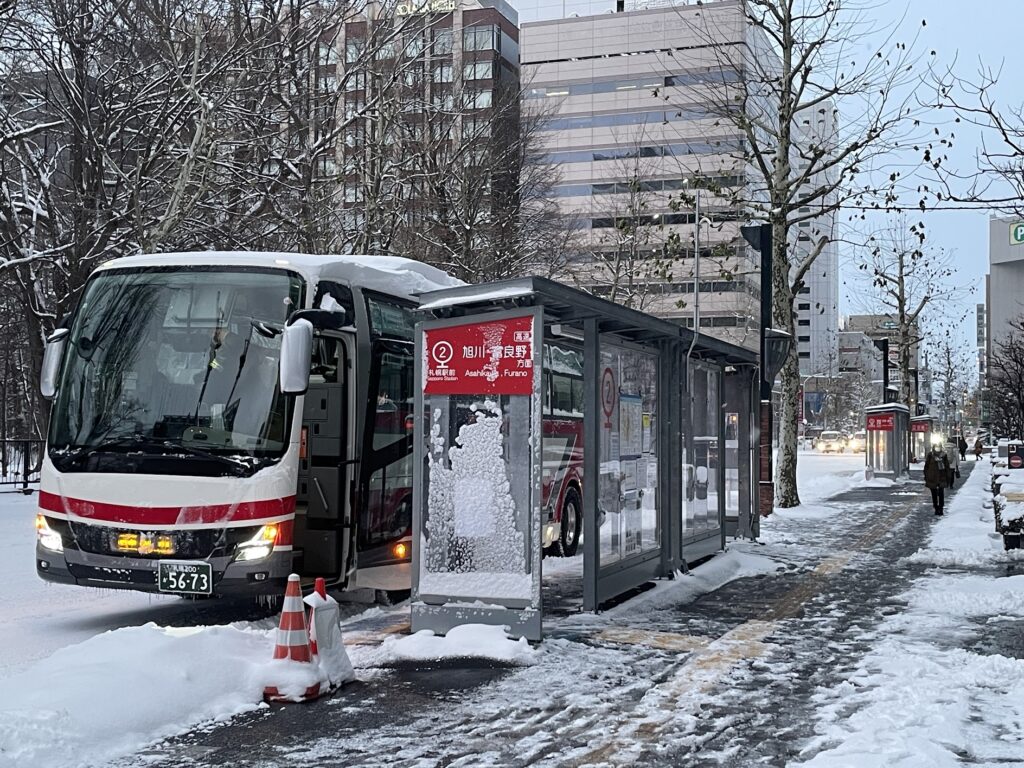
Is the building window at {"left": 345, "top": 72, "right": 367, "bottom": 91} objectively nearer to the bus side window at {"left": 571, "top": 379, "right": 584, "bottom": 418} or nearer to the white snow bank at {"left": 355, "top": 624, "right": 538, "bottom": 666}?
the bus side window at {"left": 571, "top": 379, "right": 584, "bottom": 418}

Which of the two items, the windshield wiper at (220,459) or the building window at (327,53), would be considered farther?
the building window at (327,53)

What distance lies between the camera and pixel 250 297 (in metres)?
9.63

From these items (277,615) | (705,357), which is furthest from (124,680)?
(705,357)

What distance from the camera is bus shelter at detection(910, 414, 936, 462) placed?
2128 inches

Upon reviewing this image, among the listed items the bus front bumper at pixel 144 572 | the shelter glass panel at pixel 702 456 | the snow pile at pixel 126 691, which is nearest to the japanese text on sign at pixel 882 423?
the shelter glass panel at pixel 702 456

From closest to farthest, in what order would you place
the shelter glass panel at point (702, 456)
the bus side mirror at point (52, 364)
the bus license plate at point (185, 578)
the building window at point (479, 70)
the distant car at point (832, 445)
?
the bus license plate at point (185, 578)
the bus side mirror at point (52, 364)
the shelter glass panel at point (702, 456)
the building window at point (479, 70)
the distant car at point (832, 445)

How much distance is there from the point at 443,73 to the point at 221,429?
84.3 ft

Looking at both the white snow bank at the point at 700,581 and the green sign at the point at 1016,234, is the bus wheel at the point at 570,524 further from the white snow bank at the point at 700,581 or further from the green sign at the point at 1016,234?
the green sign at the point at 1016,234

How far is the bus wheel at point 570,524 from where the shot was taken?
47.5 feet

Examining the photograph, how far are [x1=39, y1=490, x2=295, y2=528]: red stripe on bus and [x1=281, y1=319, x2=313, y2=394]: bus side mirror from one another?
3.26 feet

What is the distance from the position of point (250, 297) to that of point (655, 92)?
16.1 meters

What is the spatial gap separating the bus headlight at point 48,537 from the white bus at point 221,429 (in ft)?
0.05

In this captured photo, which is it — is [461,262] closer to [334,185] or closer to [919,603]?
[334,185]

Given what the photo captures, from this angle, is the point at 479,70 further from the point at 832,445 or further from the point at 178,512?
the point at 832,445
